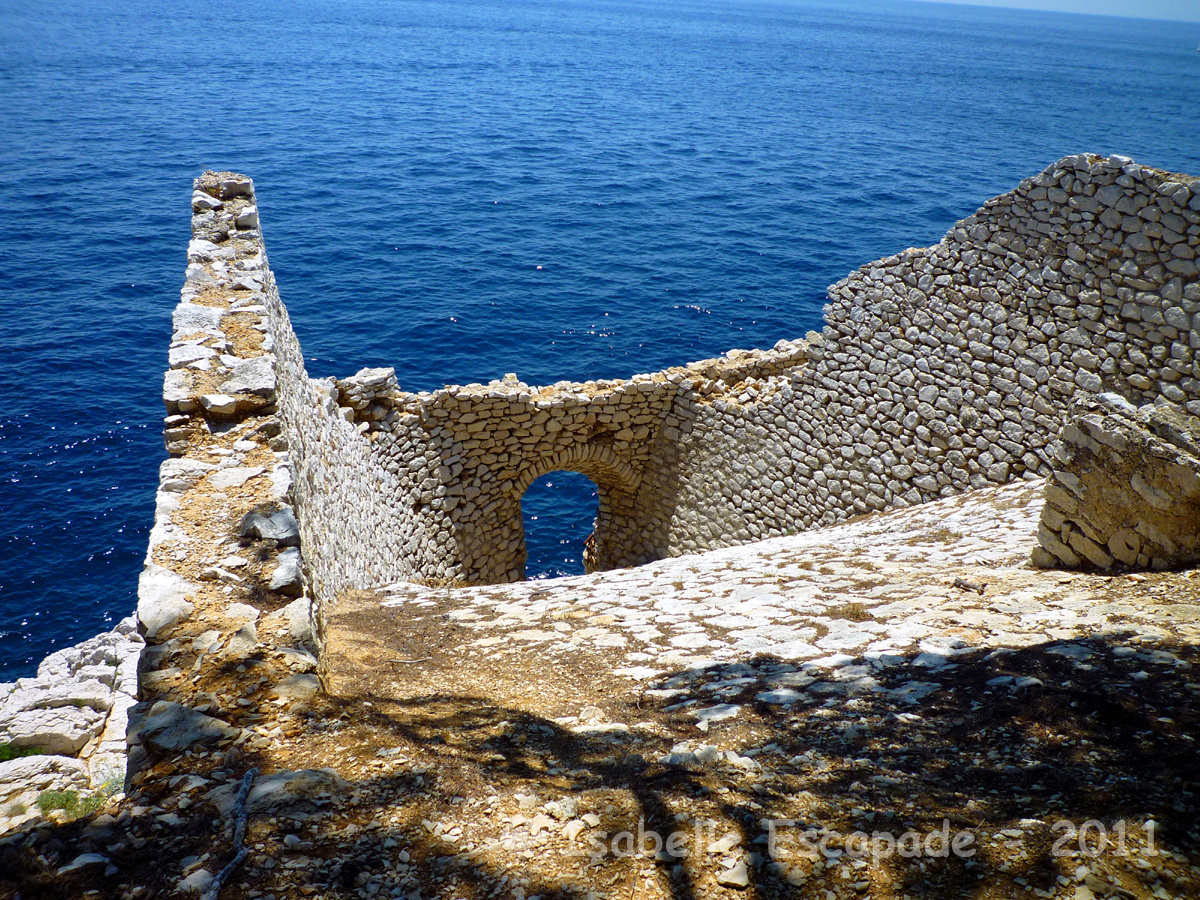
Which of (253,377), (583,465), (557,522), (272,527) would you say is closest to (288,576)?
(272,527)

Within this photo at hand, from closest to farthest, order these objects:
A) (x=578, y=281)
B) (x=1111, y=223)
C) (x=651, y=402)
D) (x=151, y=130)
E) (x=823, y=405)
→ 1. (x=1111, y=223)
2. (x=823, y=405)
3. (x=651, y=402)
4. (x=578, y=281)
5. (x=151, y=130)

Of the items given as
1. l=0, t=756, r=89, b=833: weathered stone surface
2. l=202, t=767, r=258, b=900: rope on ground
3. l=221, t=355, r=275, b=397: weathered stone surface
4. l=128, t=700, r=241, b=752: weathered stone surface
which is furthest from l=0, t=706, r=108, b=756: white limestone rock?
l=202, t=767, r=258, b=900: rope on ground

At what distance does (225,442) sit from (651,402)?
840 cm

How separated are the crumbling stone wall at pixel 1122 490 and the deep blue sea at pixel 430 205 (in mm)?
12494

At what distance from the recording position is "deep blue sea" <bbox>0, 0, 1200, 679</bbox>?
20109mm

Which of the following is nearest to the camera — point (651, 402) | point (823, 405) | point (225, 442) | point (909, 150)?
point (225, 442)

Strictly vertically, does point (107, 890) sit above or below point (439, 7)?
below

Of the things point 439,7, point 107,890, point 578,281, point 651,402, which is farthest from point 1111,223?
point 439,7

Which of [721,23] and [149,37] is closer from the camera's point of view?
[149,37]

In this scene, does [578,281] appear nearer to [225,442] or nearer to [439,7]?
[225,442]

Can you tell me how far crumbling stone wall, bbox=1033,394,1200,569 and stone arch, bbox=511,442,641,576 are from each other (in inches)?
306

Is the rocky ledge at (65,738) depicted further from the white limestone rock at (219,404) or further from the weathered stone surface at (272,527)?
the white limestone rock at (219,404)

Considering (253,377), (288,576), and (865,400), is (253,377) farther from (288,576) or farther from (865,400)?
(865,400)

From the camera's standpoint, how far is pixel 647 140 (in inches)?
2227
